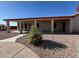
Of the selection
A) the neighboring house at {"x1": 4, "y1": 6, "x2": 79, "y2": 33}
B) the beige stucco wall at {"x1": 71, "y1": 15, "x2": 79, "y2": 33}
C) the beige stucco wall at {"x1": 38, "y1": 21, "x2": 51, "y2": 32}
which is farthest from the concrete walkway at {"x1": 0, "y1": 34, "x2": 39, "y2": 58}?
the beige stucco wall at {"x1": 38, "y1": 21, "x2": 51, "y2": 32}

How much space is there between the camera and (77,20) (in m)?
16.2

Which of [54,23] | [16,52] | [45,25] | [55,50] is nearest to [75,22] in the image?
[54,23]

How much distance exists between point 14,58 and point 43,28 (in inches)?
674

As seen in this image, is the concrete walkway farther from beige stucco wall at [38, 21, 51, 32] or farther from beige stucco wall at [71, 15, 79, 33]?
beige stucco wall at [38, 21, 51, 32]

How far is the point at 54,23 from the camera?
21156 millimetres

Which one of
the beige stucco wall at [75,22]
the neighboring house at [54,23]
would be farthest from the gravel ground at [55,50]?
the beige stucco wall at [75,22]

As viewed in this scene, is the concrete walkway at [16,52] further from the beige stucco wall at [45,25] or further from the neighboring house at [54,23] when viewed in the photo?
the beige stucco wall at [45,25]

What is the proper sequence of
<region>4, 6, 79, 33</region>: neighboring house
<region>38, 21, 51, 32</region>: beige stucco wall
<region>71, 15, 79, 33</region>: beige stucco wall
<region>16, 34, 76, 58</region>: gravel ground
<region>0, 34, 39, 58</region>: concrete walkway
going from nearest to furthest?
1. <region>0, 34, 39, 58</region>: concrete walkway
2. <region>16, 34, 76, 58</region>: gravel ground
3. <region>4, 6, 79, 33</region>: neighboring house
4. <region>71, 15, 79, 33</region>: beige stucco wall
5. <region>38, 21, 51, 32</region>: beige stucco wall

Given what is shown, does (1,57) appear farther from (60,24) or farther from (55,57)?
(60,24)

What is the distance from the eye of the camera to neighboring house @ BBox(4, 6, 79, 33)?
16062mm

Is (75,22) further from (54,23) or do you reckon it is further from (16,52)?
(16,52)

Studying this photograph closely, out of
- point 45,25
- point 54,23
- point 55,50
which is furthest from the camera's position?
point 45,25

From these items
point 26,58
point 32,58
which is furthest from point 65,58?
point 26,58

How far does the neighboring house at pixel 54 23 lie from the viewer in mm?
16062
